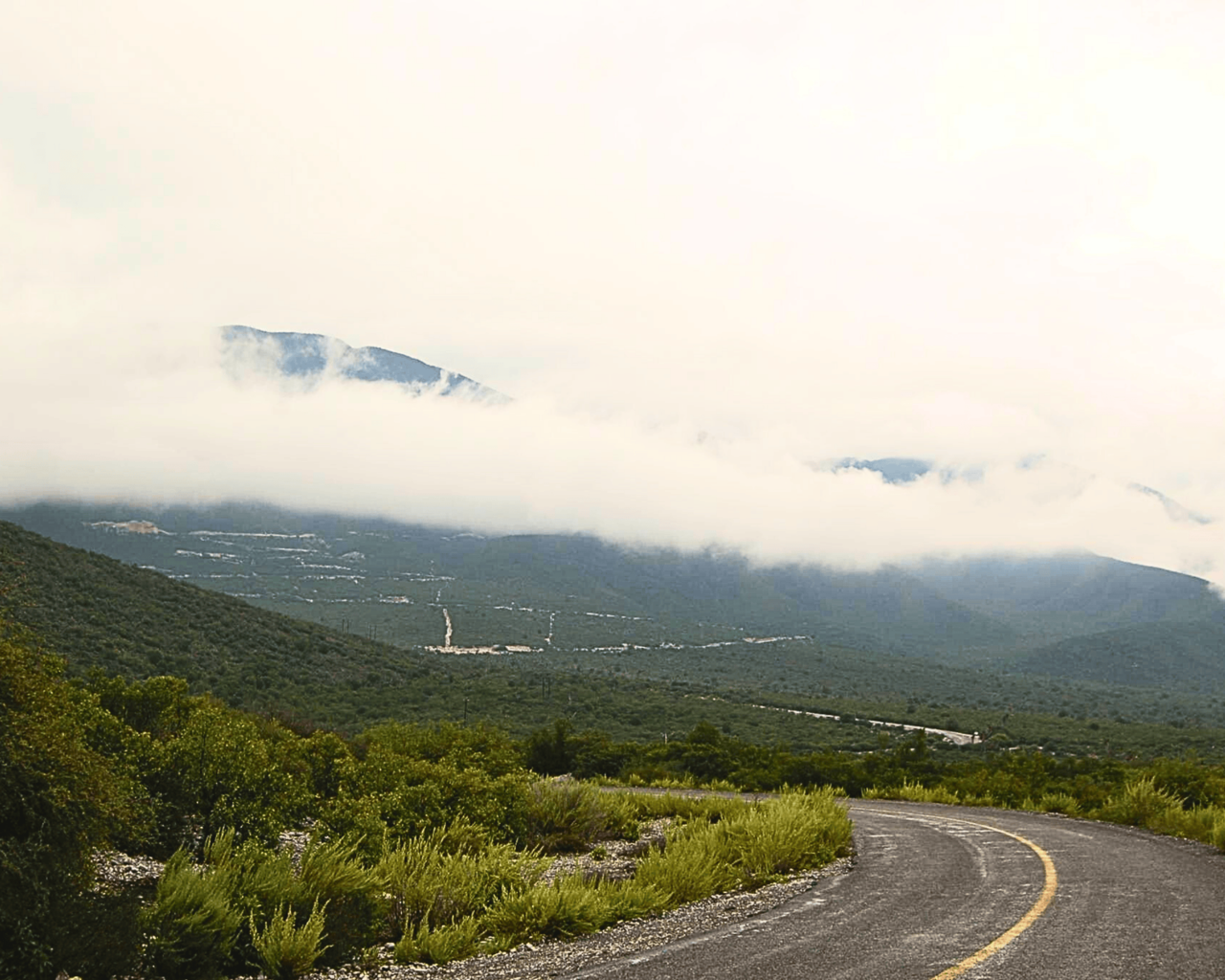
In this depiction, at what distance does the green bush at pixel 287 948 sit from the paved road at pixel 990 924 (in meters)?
2.73

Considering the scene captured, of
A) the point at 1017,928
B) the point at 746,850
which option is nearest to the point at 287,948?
the point at 1017,928

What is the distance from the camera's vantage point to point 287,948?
894 cm

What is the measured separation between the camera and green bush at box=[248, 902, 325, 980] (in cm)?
886

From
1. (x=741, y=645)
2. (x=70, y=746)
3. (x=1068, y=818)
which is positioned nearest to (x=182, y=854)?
(x=70, y=746)

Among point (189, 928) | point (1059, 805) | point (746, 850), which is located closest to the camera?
point (189, 928)

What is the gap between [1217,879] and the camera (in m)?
12.5

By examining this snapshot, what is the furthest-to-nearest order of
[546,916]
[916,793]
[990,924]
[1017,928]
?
[916,793], [546,916], [990,924], [1017,928]

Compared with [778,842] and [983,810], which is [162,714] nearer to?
[778,842]

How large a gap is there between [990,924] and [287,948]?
7053 millimetres

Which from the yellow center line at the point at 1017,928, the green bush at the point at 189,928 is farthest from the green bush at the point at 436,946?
the yellow center line at the point at 1017,928

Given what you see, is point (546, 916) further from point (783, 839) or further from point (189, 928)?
point (783, 839)

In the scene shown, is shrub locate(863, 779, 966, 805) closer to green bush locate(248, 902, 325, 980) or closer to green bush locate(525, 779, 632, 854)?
green bush locate(525, 779, 632, 854)

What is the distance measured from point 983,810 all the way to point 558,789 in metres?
12.4

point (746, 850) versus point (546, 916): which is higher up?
point (546, 916)
